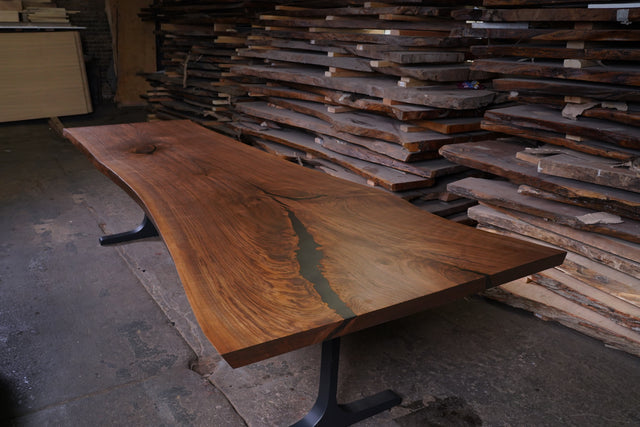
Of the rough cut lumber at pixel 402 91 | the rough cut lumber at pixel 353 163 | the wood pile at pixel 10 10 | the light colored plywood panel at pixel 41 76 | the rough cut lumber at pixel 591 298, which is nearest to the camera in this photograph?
the rough cut lumber at pixel 591 298

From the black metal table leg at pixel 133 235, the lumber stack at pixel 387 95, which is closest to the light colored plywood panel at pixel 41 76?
the lumber stack at pixel 387 95

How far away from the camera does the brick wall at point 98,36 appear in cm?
902

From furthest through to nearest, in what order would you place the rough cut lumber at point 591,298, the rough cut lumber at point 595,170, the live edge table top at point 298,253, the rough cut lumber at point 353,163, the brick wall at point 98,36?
the brick wall at point 98,36
the rough cut lumber at point 353,163
the rough cut lumber at point 591,298
the rough cut lumber at point 595,170
the live edge table top at point 298,253

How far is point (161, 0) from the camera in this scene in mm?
7559

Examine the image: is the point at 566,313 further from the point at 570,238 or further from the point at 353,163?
the point at 353,163

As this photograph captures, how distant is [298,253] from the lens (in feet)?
5.74

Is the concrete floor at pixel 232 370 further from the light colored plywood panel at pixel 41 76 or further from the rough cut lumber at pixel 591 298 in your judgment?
the light colored plywood panel at pixel 41 76

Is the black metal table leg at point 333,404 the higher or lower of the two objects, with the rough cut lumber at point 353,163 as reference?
lower

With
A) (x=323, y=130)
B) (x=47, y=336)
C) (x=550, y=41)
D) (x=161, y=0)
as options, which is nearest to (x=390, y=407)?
(x=47, y=336)

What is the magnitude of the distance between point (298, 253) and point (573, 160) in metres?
1.48

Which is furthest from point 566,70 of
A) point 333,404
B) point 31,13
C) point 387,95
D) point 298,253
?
point 31,13

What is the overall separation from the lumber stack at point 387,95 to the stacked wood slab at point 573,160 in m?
0.42

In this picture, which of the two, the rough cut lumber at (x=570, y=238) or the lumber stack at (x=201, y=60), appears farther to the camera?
the lumber stack at (x=201, y=60)

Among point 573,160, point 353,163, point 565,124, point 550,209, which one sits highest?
point 565,124
